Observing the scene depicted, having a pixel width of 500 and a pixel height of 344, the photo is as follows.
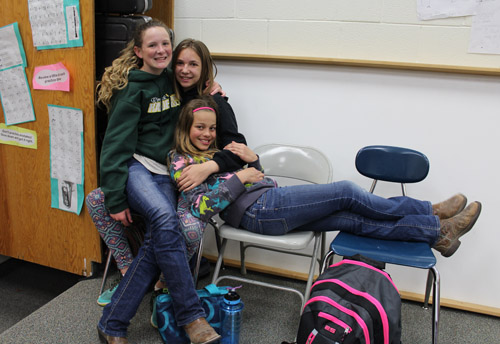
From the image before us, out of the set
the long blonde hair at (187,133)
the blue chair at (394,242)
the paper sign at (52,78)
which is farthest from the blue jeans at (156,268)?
the paper sign at (52,78)

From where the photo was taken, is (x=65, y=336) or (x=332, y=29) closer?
(x=65, y=336)

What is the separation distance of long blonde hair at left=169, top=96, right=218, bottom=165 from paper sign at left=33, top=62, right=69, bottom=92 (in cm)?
61

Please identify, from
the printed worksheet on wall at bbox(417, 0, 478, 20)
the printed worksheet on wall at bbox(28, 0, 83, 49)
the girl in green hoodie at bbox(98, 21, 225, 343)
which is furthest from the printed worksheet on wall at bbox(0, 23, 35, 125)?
the printed worksheet on wall at bbox(417, 0, 478, 20)

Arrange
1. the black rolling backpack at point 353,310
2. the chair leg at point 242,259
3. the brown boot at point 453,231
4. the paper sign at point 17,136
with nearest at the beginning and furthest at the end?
the black rolling backpack at point 353,310 → the brown boot at point 453,231 → the paper sign at point 17,136 → the chair leg at point 242,259

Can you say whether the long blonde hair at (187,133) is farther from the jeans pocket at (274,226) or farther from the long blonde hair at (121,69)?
the jeans pocket at (274,226)

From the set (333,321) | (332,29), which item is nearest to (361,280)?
(333,321)

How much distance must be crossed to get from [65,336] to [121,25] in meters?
1.44

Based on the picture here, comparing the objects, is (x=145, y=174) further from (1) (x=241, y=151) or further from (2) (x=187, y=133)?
(1) (x=241, y=151)

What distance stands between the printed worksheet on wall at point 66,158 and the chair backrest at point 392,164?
138 centimetres

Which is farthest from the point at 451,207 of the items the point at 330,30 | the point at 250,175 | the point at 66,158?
the point at 66,158

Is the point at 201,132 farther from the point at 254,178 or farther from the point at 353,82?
the point at 353,82

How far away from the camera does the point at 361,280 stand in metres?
1.54

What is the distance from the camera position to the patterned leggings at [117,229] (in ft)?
5.86

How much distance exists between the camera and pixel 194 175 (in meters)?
1.83
